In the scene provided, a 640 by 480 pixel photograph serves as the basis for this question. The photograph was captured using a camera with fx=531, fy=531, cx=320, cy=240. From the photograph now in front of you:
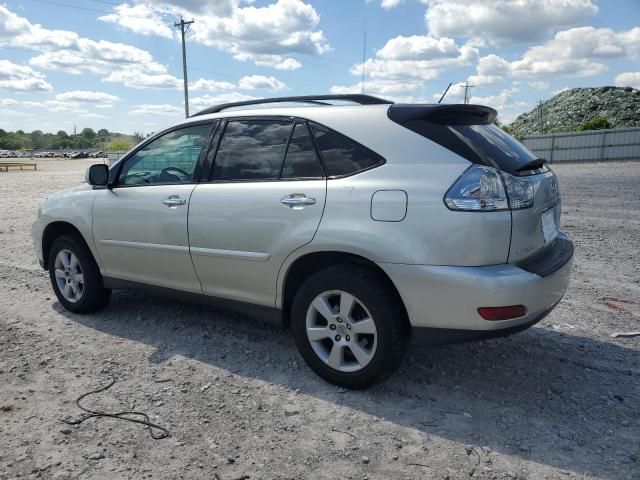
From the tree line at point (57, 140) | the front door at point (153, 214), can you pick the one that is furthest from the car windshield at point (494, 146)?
the tree line at point (57, 140)

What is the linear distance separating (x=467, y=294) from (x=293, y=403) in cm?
124

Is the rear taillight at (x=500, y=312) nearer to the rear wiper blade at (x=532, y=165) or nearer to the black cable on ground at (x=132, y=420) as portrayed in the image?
the rear wiper blade at (x=532, y=165)

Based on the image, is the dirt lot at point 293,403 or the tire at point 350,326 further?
the tire at point 350,326

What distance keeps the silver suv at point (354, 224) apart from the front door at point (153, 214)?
2cm

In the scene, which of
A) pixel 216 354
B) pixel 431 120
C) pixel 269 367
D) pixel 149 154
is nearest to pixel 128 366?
pixel 216 354

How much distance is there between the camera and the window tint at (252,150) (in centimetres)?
359

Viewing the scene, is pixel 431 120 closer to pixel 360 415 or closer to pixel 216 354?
pixel 360 415

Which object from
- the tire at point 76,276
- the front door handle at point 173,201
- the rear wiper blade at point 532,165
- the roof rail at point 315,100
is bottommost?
the tire at point 76,276

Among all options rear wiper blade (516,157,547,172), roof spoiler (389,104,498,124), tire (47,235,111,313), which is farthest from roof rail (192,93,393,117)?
tire (47,235,111,313)

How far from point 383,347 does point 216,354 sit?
4.74 ft

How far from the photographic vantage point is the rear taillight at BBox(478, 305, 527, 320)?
2.81 meters

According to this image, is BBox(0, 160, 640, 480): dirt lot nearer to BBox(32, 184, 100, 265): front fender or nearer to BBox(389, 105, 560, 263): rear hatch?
BBox(32, 184, 100, 265): front fender

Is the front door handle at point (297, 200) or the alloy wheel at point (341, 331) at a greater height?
the front door handle at point (297, 200)

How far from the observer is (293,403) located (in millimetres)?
3205
